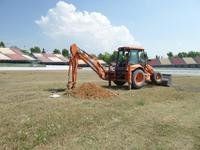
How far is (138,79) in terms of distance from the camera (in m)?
21.6

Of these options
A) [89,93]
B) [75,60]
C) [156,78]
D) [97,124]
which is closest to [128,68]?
[156,78]

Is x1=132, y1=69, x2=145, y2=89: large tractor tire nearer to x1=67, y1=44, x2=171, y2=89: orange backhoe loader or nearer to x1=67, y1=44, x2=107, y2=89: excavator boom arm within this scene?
x1=67, y1=44, x2=171, y2=89: orange backhoe loader

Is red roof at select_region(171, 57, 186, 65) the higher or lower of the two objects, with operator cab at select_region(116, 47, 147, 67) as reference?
lower

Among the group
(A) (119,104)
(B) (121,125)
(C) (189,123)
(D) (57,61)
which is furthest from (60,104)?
(D) (57,61)

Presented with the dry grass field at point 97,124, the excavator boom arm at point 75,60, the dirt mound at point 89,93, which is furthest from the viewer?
the excavator boom arm at point 75,60

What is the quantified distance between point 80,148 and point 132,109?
216 inches

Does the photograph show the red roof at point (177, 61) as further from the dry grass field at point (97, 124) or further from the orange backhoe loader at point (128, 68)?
the dry grass field at point (97, 124)

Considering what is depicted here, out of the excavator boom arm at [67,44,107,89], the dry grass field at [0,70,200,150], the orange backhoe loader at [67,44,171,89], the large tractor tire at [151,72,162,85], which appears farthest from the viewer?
the large tractor tire at [151,72,162,85]

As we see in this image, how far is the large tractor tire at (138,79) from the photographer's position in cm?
2090

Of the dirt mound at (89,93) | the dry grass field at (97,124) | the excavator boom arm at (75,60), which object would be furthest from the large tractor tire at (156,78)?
the dry grass field at (97,124)

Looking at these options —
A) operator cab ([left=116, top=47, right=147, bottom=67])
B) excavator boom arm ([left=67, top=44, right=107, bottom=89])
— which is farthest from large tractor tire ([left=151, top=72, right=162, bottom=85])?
excavator boom arm ([left=67, top=44, right=107, bottom=89])

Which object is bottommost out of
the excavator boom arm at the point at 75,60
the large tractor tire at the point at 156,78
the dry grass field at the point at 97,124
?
the dry grass field at the point at 97,124

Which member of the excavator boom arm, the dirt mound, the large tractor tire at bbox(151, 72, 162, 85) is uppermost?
the excavator boom arm

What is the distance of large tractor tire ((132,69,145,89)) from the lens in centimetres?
2090
